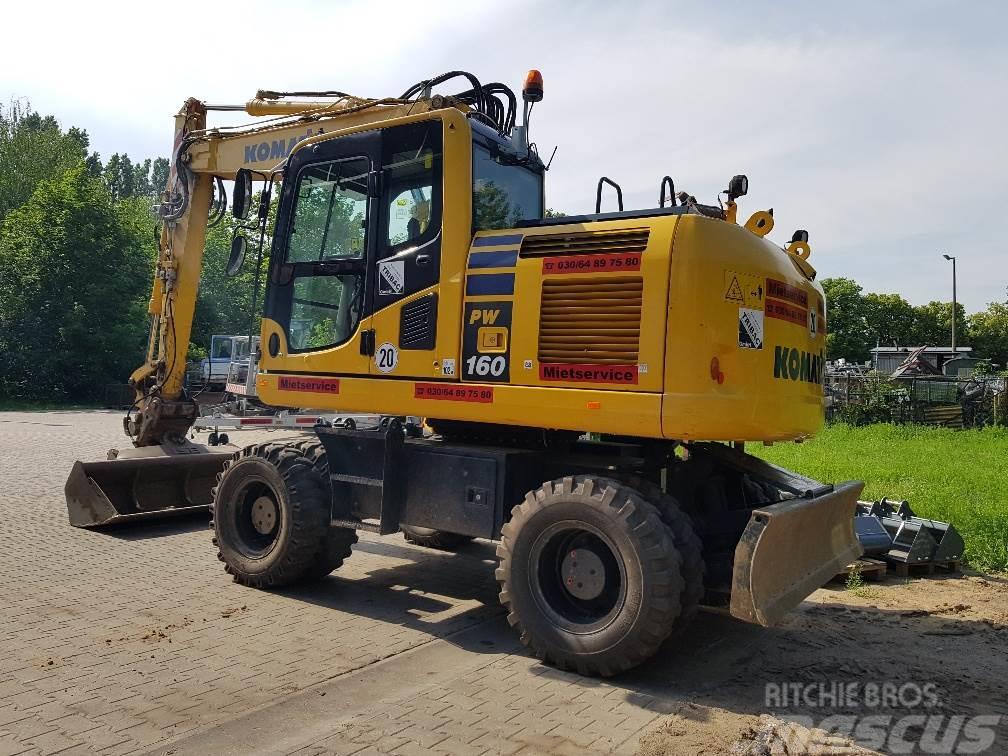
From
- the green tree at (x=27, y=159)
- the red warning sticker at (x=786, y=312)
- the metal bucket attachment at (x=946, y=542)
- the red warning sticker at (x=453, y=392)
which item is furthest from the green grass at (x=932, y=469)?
the green tree at (x=27, y=159)

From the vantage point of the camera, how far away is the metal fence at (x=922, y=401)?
77.0 ft

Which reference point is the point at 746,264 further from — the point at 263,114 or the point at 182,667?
the point at 263,114

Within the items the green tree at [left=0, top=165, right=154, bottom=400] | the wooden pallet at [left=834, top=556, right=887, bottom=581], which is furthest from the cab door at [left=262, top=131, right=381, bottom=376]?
the green tree at [left=0, top=165, right=154, bottom=400]

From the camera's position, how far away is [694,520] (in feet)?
17.9

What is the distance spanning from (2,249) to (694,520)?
108 ft

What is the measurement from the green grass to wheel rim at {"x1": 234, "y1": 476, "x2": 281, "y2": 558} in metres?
4.97

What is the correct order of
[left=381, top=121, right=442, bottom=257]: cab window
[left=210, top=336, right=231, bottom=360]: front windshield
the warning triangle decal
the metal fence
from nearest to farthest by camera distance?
the warning triangle decal → [left=381, top=121, right=442, bottom=257]: cab window → the metal fence → [left=210, top=336, right=231, bottom=360]: front windshield

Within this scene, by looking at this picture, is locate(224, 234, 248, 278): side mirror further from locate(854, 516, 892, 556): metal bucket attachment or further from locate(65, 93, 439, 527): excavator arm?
locate(854, 516, 892, 556): metal bucket attachment

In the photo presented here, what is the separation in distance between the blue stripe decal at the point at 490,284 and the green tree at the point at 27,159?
39653mm

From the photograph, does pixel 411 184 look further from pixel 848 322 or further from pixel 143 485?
pixel 848 322

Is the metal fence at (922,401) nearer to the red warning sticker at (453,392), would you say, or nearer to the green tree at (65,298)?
the red warning sticker at (453,392)

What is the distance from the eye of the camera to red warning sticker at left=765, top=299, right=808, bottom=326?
196 inches

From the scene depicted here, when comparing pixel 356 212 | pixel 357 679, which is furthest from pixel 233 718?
pixel 356 212

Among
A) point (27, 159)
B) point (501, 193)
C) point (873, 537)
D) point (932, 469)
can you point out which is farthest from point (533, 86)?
point (27, 159)
